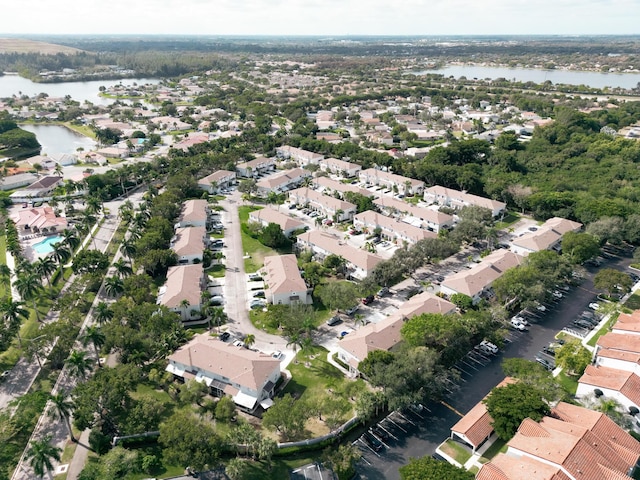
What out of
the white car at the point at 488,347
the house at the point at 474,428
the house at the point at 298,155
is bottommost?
the white car at the point at 488,347

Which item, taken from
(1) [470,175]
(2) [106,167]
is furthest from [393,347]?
(2) [106,167]

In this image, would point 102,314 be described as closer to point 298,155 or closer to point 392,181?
point 392,181

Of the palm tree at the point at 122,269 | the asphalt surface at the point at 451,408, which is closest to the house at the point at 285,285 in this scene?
the palm tree at the point at 122,269


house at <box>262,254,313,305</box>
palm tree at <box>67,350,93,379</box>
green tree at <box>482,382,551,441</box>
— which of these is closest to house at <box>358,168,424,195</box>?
house at <box>262,254,313,305</box>

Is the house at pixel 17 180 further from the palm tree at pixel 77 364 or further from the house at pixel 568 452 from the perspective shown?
the house at pixel 568 452

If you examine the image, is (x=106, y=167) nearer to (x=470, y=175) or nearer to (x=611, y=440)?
(x=470, y=175)

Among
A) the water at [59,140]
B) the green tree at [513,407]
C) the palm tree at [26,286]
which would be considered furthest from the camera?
the water at [59,140]

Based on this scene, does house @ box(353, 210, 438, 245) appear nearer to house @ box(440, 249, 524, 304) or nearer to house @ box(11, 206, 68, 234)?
house @ box(440, 249, 524, 304)

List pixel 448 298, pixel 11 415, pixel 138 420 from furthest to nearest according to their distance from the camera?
pixel 448 298 → pixel 11 415 → pixel 138 420
